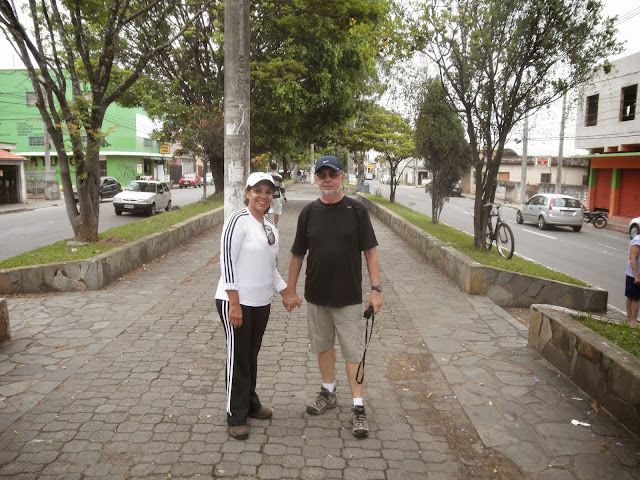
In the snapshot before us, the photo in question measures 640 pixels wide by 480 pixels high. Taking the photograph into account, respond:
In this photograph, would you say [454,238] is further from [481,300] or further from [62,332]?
[62,332]

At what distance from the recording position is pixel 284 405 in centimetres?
392

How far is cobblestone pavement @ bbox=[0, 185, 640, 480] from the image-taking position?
10.2 ft

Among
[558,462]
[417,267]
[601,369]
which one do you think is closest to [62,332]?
[558,462]

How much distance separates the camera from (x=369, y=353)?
513 centimetres

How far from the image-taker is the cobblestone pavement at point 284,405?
3.12 m

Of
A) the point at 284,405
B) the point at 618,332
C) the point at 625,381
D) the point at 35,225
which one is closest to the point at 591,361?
the point at 625,381

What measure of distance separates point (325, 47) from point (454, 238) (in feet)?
33.1

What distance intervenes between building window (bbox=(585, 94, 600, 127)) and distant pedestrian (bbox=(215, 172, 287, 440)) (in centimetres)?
2772

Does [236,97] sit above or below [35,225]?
above

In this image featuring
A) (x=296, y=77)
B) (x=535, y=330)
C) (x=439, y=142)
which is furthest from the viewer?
(x=296, y=77)

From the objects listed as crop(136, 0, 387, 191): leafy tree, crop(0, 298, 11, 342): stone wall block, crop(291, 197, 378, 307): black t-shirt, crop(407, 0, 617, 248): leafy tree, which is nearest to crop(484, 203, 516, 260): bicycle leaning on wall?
crop(407, 0, 617, 248): leafy tree

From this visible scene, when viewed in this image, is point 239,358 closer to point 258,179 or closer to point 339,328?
point 339,328

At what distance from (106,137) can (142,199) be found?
25.9 meters

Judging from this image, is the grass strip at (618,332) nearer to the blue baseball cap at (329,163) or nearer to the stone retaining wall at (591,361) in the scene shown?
the stone retaining wall at (591,361)
